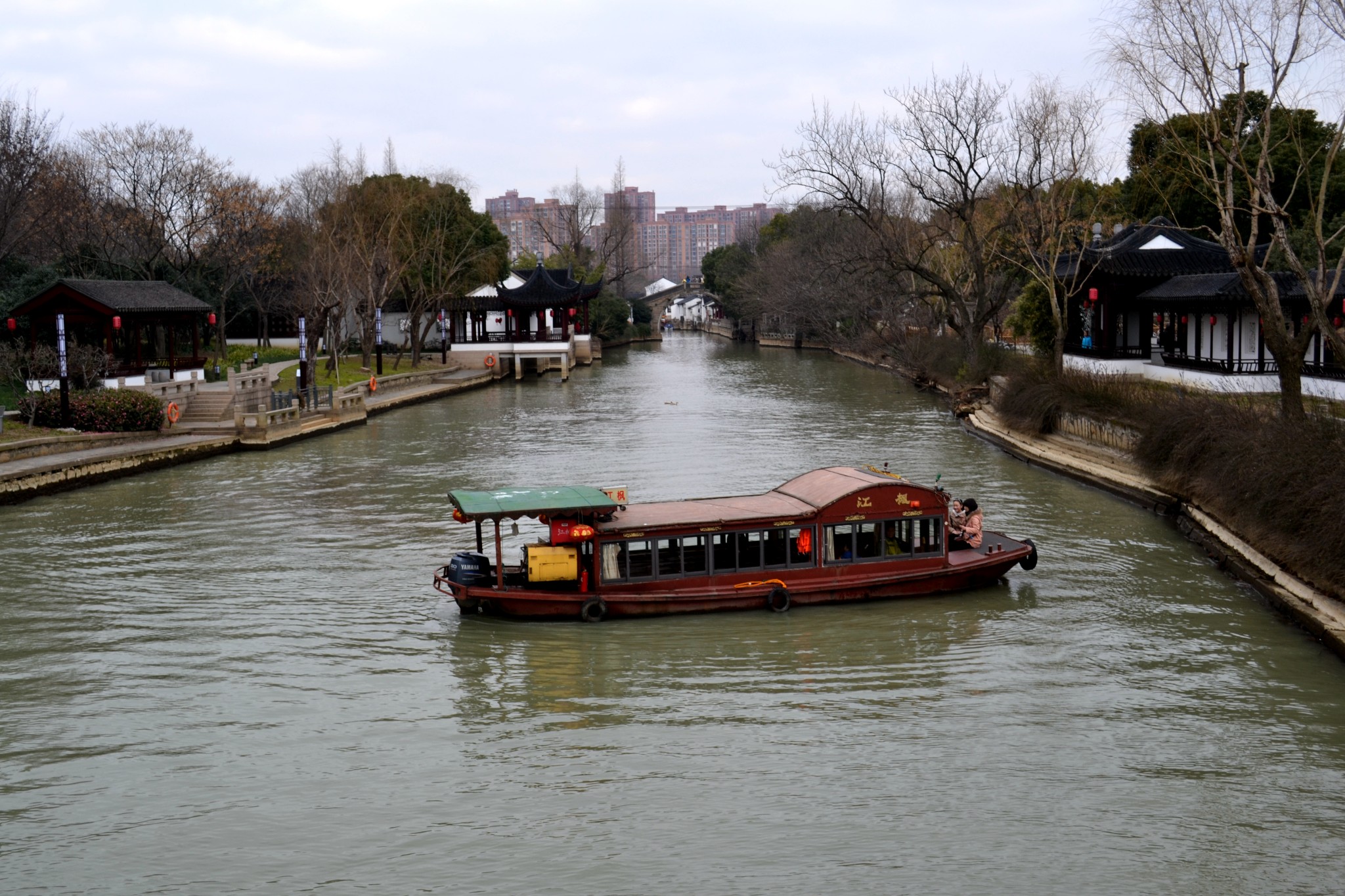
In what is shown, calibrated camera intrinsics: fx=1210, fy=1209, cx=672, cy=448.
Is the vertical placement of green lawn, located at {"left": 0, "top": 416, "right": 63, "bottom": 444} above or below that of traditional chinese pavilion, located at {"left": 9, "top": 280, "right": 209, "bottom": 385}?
below

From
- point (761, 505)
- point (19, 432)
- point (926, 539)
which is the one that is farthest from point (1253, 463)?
point (19, 432)

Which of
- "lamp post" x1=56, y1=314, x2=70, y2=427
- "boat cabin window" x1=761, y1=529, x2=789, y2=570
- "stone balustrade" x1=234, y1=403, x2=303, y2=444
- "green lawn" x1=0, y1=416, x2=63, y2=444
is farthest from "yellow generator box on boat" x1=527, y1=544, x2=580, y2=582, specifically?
"stone balustrade" x1=234, y1=403, x2=303, y2=444

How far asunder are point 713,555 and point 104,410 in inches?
917

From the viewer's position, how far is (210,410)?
38.9 m

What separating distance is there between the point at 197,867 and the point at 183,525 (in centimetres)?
1575

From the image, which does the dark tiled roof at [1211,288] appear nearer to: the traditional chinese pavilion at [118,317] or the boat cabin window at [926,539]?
the boat cabin window at [926,539]

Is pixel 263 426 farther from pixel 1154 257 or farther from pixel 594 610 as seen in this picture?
pixel 1154 257

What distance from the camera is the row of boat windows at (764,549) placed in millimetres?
18156

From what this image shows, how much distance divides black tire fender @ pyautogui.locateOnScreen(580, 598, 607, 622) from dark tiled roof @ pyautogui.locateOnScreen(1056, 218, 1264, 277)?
34038mm

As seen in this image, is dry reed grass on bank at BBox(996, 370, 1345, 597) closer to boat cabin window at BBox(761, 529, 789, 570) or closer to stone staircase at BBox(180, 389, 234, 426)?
boat cabin window at BBox(761, 529, 789, 570)

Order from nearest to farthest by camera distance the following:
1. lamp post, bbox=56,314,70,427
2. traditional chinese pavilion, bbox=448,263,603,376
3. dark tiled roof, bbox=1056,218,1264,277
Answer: lamp post, bbox=56,314,70,427 < dark tiled roof, bbox=1056,218,1264,277 < traditional chinese pavilion, bbox=448,263,603,376

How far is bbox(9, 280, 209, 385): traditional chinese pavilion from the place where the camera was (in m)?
39.5

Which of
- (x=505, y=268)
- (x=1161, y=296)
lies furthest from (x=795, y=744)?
(x=505, y=268)

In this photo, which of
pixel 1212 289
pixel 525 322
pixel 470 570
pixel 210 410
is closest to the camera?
pixel 470 570
